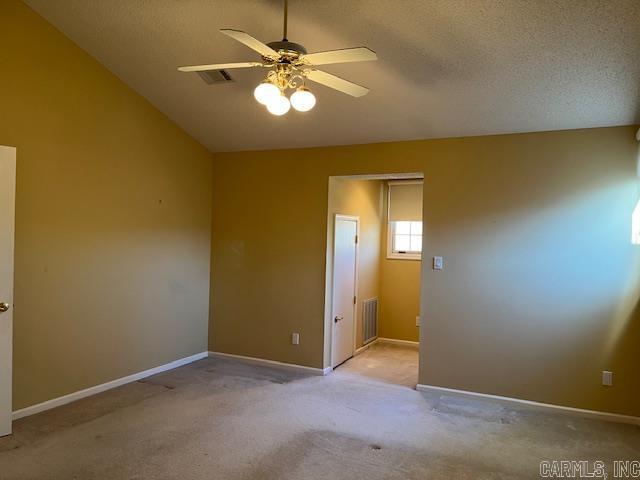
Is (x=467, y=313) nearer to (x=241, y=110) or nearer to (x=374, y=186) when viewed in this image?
(x=374, y=186)

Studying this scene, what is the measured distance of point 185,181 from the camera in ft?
16.9

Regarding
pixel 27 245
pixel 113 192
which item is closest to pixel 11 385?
pixel 27 245

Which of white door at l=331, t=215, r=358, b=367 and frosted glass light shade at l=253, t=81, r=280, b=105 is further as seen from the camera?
white door at l=331, t=215, r=358, b=367

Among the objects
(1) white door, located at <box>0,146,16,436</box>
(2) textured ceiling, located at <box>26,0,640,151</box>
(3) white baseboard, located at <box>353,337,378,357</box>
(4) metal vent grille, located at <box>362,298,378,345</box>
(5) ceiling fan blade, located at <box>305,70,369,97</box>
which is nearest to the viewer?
(5) ceiling fan blade, located at <box>305,70,369,97</box>

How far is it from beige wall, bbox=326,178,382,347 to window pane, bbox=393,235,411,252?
0.25 m

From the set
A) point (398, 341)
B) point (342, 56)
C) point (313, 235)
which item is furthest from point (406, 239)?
point (342, 56)

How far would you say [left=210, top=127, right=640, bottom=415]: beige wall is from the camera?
374 centimetres

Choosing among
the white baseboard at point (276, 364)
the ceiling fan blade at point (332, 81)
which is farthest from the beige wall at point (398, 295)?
the ceiling fan blade at point (332, 81)

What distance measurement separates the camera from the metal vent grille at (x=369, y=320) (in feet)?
19.8

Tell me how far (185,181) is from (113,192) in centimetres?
100

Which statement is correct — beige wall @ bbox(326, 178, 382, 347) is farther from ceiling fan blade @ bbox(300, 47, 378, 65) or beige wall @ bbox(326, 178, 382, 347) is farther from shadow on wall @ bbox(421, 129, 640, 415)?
ceiling fan blade @ bbox(300, 47, 378, 65)

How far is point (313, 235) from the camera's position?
495cm

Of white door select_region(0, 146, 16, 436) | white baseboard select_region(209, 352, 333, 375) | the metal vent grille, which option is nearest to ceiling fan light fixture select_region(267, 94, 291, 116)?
white door select_region(0, 146, 16, 436)

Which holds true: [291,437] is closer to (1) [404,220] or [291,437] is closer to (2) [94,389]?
(2) [94,389]
